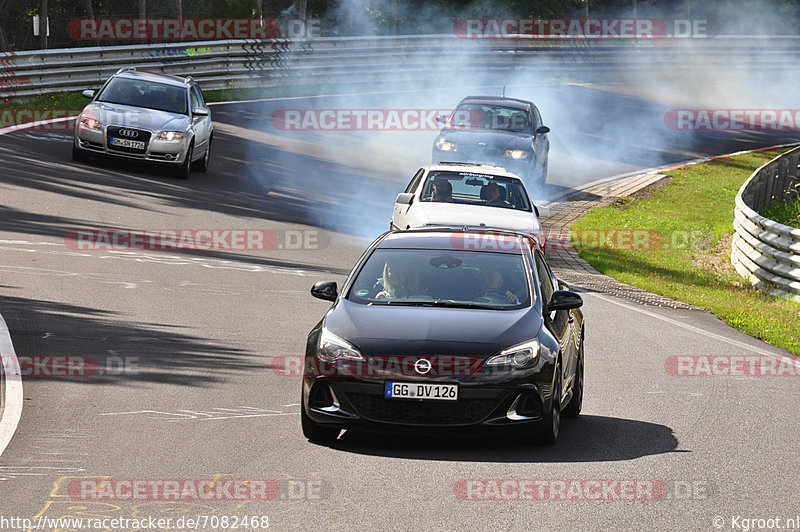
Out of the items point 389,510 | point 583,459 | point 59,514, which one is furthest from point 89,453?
point 583,459

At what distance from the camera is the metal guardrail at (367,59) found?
97.6ft

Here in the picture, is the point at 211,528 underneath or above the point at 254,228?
above

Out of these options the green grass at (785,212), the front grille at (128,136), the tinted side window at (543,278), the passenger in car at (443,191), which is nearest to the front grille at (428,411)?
the tinted side window at (543,278)

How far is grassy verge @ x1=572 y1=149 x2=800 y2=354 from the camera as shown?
1650 cm

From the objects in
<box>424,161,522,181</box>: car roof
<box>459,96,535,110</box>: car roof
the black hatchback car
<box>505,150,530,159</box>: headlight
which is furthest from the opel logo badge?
<box>459,96,535,110</box>: car roof

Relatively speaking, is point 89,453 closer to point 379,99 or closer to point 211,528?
point 211,528

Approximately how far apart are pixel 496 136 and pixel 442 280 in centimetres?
1461

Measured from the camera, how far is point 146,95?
22.6m

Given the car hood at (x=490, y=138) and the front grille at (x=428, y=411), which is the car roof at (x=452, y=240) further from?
the car hood at (x=490, y=138)

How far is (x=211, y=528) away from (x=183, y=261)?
33.2 ft

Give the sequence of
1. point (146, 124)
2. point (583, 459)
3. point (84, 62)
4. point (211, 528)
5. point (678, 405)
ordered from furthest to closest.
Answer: point (84, 62)
point (146, 124)
point (678, 405)
point (583, 459)
point (211, 528)

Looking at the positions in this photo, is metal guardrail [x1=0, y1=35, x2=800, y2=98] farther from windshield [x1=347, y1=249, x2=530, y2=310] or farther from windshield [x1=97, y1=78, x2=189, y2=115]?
windshield [x1=347, y1=249, x2=530, y2=310]

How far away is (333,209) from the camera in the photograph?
21.9m

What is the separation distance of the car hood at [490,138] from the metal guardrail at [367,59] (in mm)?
10868
